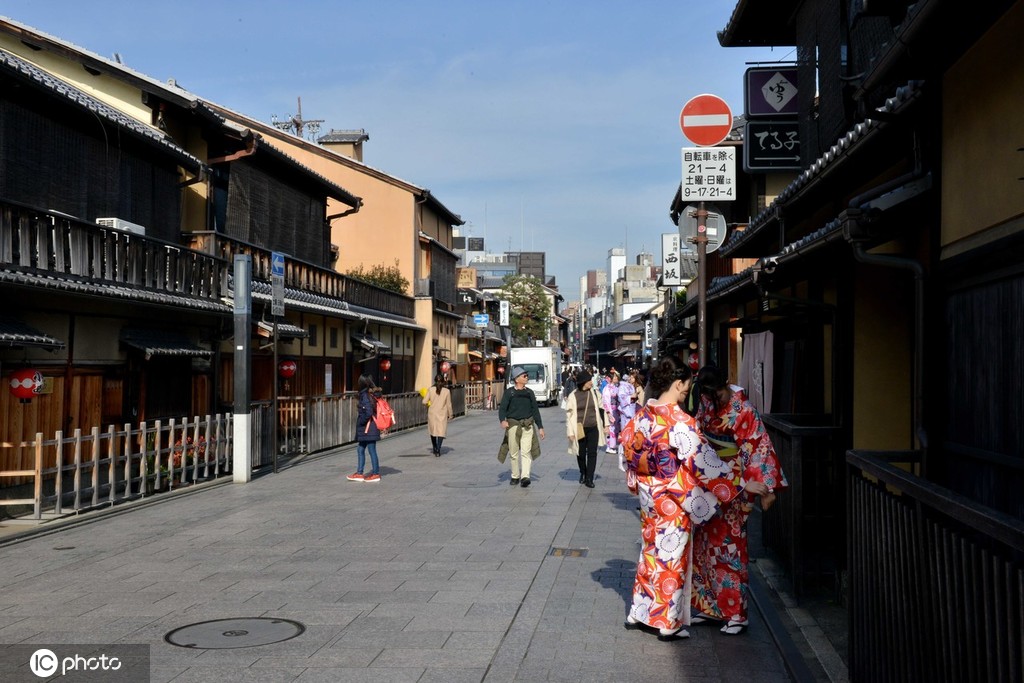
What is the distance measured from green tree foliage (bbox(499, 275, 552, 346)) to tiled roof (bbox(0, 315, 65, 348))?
60.0 m

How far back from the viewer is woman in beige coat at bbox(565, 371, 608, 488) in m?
15.7

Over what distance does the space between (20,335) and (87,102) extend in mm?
5248

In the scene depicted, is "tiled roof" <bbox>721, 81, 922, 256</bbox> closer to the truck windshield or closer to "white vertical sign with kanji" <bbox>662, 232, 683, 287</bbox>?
"white vertical sign with kanji" <bbox>662, 232, 683, 287</bbox>

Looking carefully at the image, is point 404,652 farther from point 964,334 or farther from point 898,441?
point 898,441

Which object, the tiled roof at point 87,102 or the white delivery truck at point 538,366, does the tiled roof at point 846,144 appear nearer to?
the tiled roof at point 87,102

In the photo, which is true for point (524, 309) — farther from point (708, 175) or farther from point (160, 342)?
point (708, 175)

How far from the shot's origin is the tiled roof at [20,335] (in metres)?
→ 12.2

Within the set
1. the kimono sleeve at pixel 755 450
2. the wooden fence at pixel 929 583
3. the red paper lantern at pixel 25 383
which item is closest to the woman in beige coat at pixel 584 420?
the red paper lantern at pixel 25 383

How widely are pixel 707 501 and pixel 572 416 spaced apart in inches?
354

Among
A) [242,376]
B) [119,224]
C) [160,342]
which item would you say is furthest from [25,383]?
[242,376]

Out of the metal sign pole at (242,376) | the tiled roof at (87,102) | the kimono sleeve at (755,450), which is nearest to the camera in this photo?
the kimono sleeve at (755,450)

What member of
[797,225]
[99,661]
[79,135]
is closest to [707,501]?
[99,661]

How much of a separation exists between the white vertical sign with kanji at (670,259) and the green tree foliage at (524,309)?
34.7 meters

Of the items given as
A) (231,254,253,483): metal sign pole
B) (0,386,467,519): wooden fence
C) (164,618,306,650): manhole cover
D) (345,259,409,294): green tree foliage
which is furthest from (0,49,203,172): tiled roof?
(345,259,409,294): green tree foliage
